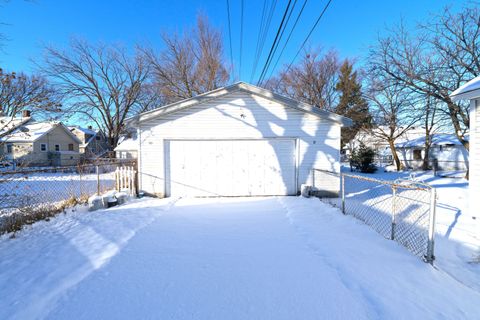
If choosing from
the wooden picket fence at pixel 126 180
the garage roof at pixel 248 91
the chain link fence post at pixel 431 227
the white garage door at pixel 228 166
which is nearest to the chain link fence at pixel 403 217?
the chain link fence post at pixel 431 227

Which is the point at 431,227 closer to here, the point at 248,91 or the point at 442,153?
the point at 248,91

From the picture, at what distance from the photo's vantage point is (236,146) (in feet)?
23.6

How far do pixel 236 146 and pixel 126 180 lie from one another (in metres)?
3.94

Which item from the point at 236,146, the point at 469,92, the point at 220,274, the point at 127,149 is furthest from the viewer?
the point at 127,149

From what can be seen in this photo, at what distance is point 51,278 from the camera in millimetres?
2609

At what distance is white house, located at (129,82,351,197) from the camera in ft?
23.3

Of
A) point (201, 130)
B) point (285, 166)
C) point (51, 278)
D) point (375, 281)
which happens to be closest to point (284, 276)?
point (375, 281)

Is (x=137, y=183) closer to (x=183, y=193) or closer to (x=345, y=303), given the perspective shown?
(x=183, y=193)

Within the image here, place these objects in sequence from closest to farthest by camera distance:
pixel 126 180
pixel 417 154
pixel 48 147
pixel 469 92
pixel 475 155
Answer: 1. pixel 469 92
2. pixel 475 155
3. pixel 126 180
4. pixel 417 154
5. pixel 48 147

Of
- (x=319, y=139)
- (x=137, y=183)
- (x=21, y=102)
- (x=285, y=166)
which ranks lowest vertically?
(x=137, y=183)

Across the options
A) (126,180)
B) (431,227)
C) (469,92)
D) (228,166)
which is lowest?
(431,227)

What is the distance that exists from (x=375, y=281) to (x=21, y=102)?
7.10m

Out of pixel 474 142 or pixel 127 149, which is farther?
pixel 127 149

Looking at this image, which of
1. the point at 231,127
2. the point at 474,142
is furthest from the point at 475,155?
the point at 231,127
